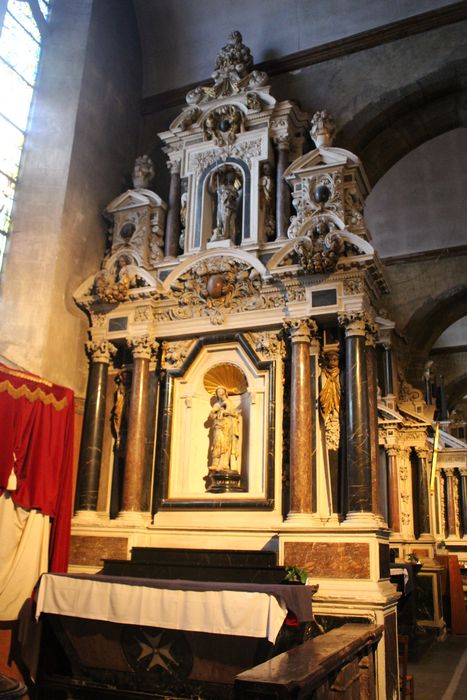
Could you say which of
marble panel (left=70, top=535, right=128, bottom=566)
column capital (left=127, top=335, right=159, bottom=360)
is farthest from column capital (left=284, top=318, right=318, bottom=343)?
marble panel (left=70, top=535, right=128, bottom=566)

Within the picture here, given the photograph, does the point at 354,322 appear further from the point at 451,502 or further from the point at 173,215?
the point at 451,502

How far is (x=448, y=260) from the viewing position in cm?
1658

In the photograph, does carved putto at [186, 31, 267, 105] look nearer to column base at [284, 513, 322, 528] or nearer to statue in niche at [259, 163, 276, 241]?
statue in niche at [259, 163, 276, 241]

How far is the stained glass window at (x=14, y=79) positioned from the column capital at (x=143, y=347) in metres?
2.18

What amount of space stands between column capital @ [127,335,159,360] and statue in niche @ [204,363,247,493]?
106 cm

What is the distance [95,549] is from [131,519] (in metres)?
0.58

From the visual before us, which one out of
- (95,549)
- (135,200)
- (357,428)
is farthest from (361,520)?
(135,200)

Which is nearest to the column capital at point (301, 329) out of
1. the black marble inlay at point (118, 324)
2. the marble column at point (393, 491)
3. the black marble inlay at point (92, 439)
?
the black marble inlay at point (118, 324)

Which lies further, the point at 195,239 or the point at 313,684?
the point at 195,239

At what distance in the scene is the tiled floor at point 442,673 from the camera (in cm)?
759

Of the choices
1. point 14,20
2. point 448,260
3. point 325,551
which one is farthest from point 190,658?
point 448,260

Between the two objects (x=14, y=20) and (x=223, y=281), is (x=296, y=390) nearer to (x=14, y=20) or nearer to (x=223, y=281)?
(x=223, y=281)

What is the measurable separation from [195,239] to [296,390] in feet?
9.45

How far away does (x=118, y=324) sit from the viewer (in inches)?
376
